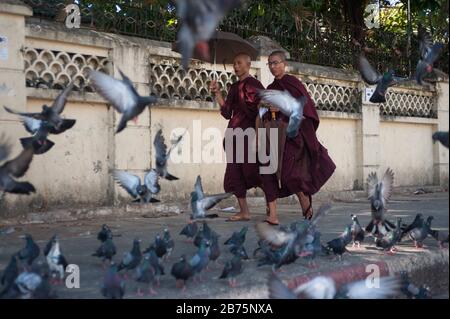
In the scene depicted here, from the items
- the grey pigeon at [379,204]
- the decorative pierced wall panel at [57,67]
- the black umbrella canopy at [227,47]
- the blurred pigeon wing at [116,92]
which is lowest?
the grey pigeon at [379,204]

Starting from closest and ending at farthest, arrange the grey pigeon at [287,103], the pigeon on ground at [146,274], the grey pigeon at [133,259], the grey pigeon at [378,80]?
the pigeon on ground at [146,274], the grey pigeon at [133,259], the grey pigeon at [378,80], the grey pigeon at [287,103]

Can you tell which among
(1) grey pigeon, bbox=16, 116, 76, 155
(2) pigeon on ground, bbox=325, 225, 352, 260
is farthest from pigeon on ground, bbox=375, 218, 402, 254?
(1) grey pigeon, bbox=16, 116, 76, 155

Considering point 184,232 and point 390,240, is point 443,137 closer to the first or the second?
point 390,240

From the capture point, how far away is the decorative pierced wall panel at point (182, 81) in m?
8.34

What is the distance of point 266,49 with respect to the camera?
31.6 ft

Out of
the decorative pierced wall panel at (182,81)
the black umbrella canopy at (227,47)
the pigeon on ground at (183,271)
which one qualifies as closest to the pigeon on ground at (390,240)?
the pigeon on ground at (183,271)

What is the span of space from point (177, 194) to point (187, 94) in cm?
129

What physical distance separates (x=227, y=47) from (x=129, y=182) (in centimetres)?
285

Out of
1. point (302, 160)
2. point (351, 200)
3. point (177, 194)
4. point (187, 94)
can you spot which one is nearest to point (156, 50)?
point (187, 94)

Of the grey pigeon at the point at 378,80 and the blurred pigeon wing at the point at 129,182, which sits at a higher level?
the grey pigeon at the point at 378,80

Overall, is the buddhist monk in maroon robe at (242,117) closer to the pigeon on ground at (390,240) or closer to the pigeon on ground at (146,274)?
the pigeon on ground at (390,240)

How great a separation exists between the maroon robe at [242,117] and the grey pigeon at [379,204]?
199 cm

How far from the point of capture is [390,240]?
16.6 ft

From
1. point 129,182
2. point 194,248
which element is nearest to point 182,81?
point 194,248
